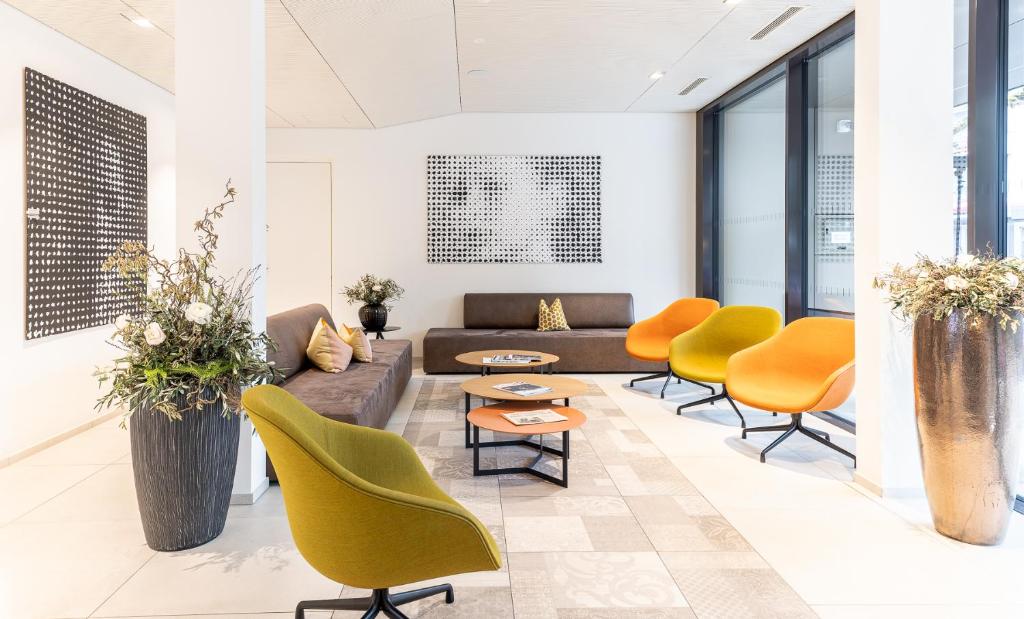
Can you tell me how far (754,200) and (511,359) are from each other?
3.04 meters

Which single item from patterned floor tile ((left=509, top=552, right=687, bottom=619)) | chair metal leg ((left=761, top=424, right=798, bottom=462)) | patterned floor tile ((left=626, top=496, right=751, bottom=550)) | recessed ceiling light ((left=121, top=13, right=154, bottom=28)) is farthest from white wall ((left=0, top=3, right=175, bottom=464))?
chair metal leg ((left=761, top=424, right=798, bottom=462))

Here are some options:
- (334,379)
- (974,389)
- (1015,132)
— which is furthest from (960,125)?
(334,379)

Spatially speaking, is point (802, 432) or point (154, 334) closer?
point (154, 334)

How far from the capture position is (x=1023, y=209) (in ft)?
9.82

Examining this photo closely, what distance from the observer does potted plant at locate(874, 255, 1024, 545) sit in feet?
8.16

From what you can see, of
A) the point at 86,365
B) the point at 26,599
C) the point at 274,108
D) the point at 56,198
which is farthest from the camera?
the point at 274,108

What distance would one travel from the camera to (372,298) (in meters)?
6.64

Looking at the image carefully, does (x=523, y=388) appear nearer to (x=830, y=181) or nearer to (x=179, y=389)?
(x=179, y=389)

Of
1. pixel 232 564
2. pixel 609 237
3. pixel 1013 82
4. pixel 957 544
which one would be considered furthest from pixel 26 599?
pixel 609 237

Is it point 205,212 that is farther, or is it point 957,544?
point 205,212

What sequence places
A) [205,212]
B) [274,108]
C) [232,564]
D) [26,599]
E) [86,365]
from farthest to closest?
[274,108]
[86,365]
[205,212]
[232,564]
[26,599]

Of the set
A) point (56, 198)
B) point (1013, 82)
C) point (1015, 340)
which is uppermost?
point (1013, 82)

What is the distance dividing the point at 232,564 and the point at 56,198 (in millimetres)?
3009

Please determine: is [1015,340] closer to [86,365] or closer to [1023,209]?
[1023,209]
